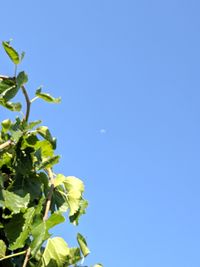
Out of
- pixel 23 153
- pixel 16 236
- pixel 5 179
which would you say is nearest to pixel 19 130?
pixel 23 153

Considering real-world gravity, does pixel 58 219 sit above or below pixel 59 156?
below

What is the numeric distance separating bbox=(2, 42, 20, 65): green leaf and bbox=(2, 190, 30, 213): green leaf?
1.61ft

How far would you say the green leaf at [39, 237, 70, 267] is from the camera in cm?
192

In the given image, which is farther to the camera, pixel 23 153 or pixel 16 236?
pixel 23 153

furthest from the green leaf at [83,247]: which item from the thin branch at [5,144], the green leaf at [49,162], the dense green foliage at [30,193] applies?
the thin branch at [5,144]

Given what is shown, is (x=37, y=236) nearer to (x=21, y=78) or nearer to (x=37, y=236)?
(x=37, y=236)

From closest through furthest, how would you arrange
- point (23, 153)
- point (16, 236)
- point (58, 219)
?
point (58, 219)
point (16, 236)
point (23, 153)

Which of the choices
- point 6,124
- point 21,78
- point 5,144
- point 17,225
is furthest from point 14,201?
point 21,78

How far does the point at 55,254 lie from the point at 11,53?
0.77m

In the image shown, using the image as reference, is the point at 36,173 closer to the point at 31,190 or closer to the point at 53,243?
the point at 31,190

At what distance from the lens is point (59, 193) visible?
2203mm

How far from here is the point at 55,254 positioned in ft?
6.34

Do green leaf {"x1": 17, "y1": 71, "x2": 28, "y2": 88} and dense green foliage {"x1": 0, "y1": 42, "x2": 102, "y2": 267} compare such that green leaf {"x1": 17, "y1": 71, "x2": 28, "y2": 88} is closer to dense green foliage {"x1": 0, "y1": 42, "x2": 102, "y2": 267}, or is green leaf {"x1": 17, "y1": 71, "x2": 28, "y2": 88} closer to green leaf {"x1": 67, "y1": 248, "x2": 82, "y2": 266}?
dense green foliage {"x1": 0, "y1": 42, "x2": 102, "y2": 267}

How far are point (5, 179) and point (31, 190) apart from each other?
13cm
